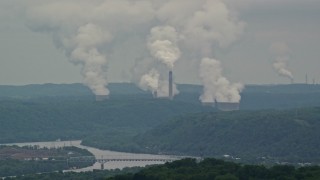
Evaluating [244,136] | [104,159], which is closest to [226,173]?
[104,159]

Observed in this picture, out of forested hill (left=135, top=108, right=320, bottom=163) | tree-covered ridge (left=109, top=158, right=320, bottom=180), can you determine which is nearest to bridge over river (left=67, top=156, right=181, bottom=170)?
forested hill (left=135, top=108, right=320, bottom=163)

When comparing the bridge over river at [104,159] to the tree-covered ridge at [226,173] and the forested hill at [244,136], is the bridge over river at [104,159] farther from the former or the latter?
the tree-covered ridge at [226,173]

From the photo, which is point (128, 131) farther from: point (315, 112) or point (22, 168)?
point (22, 168)

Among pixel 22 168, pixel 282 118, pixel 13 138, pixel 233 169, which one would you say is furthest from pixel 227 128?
pixel 233 169

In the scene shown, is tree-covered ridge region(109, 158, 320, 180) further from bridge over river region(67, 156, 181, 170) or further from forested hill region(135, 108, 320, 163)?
forested hill region(135, 108, 320, 163)

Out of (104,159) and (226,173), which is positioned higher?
(104,159)

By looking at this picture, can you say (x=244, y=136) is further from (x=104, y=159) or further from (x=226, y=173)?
(x=226, y=173)
